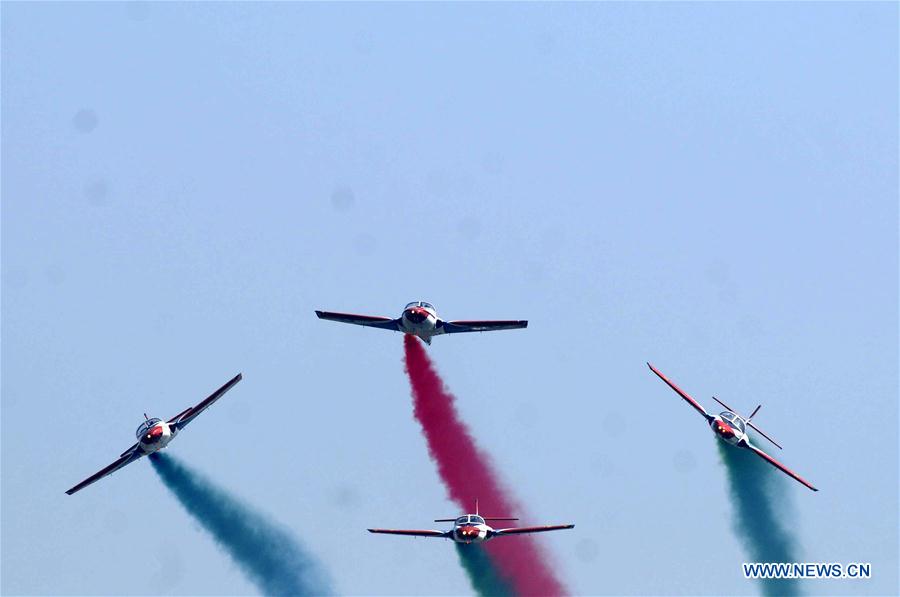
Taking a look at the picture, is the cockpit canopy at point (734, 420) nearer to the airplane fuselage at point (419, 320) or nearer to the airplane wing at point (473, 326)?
the airplane wing at point (473, 326)

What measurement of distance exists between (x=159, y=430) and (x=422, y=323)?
27915mm

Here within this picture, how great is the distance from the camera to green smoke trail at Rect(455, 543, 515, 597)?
194875 millimetres

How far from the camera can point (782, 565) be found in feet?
655

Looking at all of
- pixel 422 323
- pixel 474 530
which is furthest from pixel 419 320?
pixel 474 530

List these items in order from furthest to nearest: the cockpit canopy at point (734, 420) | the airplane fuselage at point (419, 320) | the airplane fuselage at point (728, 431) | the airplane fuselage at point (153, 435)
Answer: the cockpit canopy at point (734, 420), the airplane fuselage at point (728, 431), the airplane fuselage at point (153, 435), the airplane fuselage at point (419, 320)

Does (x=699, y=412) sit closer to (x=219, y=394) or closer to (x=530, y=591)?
(x=530, y=591)

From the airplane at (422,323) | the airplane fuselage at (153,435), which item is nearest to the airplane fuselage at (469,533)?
the airplane at (422,323)

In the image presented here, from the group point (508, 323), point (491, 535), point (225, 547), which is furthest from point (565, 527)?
point (225, 547)

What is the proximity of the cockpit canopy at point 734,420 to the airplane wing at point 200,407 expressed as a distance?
48459mm

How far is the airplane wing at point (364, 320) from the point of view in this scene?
19486cm

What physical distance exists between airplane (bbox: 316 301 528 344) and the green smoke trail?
2138 centimetres

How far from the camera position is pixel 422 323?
626 feet

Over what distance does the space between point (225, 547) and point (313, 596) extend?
1081 centimetres

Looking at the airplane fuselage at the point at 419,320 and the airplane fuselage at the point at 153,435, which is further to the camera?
the airplane fuselage at the point at 153,435
